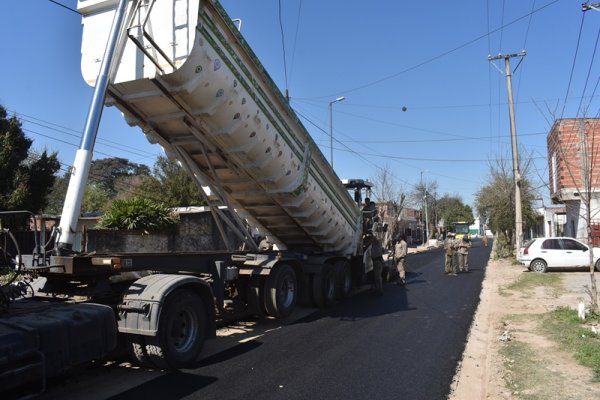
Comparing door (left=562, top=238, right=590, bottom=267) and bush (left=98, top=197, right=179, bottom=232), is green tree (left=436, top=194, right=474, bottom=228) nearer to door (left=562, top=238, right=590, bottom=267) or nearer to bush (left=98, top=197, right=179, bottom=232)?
door (left=562, top=238, right=590, bottom=267)

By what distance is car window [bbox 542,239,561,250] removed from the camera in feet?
63.6

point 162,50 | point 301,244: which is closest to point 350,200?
point 301,244

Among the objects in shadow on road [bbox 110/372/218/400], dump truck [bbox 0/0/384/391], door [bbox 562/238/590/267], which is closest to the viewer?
dump truck [bbox 0/0/384/391]

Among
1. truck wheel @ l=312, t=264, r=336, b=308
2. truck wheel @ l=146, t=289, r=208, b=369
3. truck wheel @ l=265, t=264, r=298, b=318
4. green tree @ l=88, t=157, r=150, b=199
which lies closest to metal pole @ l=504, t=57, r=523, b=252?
truck wheel @ l=312, t=264, r=336, b=308

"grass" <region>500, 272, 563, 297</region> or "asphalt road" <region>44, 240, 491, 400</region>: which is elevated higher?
"grass" <region>500, 272, 563, 297</region>

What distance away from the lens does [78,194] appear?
5711mm

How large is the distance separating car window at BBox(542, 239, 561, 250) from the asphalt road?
10955 mm

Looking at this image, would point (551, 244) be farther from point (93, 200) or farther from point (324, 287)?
point (93, 200)

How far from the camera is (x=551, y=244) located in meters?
19.5

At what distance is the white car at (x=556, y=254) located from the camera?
61.9 feet

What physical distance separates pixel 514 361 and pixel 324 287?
4974mm

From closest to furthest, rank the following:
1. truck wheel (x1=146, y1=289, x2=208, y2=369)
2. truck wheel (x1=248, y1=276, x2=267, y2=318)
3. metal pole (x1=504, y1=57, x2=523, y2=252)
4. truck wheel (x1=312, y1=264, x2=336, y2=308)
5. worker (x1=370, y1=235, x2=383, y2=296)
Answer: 1. truck wheel (x1=146, y1=289, x2=208, y2=369)
2. truck wheel (x1=248, y1=276, x2=267, y2=318)
3. truck wheel (x1=312, y1=264, x2=336, y2=308)
4. worker (x1=370, y1=235, x2=383, y2=296)
5. metal pole (x1=504, y1=57, x2=523, y2=252)

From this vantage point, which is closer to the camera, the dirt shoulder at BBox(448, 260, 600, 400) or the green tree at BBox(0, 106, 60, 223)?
the dirt shoulder at BBox(448, 260, 600, 400)

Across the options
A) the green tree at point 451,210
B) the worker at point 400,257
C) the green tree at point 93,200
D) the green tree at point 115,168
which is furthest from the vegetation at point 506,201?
the green tree at point 451,210
